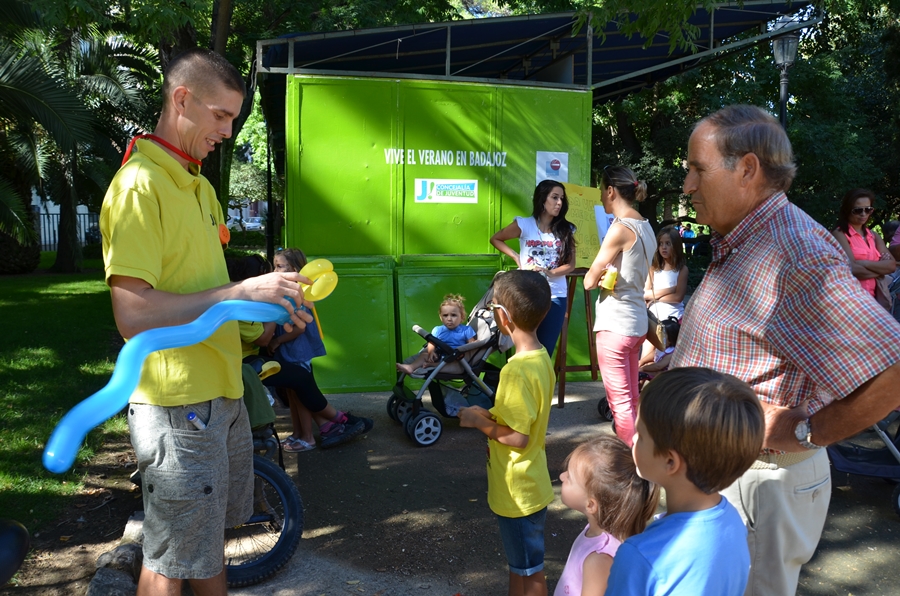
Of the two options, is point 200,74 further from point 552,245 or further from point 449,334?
point 552,245

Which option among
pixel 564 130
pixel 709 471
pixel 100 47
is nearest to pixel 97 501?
pixel 709 471

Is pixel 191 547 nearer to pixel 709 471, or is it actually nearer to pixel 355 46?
pixel 709 471

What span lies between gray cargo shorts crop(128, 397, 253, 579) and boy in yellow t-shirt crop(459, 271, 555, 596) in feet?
3.17

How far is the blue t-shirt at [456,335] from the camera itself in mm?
5879

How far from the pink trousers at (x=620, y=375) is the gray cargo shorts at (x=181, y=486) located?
3071 millimetres

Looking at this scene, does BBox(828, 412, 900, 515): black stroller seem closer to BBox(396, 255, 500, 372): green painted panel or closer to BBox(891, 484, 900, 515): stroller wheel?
BBox(891, 484, 900, 515): stroller wheel

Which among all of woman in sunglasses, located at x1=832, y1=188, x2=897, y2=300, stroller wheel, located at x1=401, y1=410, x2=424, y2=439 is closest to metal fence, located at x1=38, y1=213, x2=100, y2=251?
stroller wheel, located at x1=401, y1=410, x2=424, y2=439

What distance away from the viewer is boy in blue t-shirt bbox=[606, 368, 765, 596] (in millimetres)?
1632

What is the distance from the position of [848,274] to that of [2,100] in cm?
1186

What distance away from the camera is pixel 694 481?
1.69 metres

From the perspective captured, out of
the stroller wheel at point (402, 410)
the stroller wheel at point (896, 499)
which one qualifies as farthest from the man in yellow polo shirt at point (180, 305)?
the stroller wheel at point (896, 499)

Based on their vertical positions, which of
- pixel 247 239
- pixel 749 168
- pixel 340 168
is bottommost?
pixel 749 168

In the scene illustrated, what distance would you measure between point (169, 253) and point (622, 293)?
3377 millimetres

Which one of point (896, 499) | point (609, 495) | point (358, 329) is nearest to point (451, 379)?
point (358, 329)
